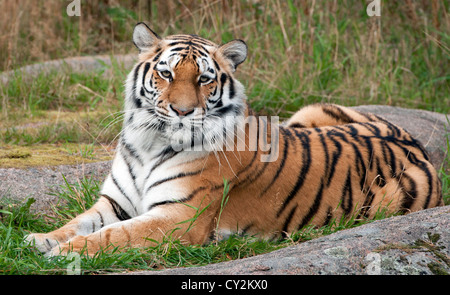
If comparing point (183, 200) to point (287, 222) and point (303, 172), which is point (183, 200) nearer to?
point (287, 222)

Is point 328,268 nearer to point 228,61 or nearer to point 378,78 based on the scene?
point 228,61

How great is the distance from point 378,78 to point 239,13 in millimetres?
1653

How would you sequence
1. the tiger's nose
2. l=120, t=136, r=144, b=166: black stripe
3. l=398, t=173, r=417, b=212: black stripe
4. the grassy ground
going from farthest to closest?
the grassy ground < l=398, t=173, r=417, b=212: black stripe < l=120, t=136, r=144, b=166: black stripe < the tiger's nose

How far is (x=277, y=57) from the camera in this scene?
6613 millimetres

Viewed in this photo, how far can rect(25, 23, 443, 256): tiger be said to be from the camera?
11.0ft

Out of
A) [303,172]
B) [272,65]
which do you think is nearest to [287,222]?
[303,172]

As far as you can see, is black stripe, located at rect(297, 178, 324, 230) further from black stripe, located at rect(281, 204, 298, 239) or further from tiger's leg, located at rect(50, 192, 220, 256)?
tiger's leg, located at rect(50, 192, 220, 256)

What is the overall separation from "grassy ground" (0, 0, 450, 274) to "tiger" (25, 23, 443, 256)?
95cm

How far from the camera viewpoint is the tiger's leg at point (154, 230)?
10.2 feet

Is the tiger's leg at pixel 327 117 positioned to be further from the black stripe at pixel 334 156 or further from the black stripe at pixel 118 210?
the black stripe at pixel 118 210

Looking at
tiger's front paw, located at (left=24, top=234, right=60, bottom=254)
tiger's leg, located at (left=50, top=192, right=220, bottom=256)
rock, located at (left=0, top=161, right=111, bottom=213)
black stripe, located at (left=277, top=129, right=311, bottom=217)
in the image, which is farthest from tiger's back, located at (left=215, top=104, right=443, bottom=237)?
rock, located at (left=0, top=161, right=111, bottom=213)

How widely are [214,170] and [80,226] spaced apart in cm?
80

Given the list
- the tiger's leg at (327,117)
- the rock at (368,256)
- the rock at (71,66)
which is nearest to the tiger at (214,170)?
the tiger's leg at (327,117)
